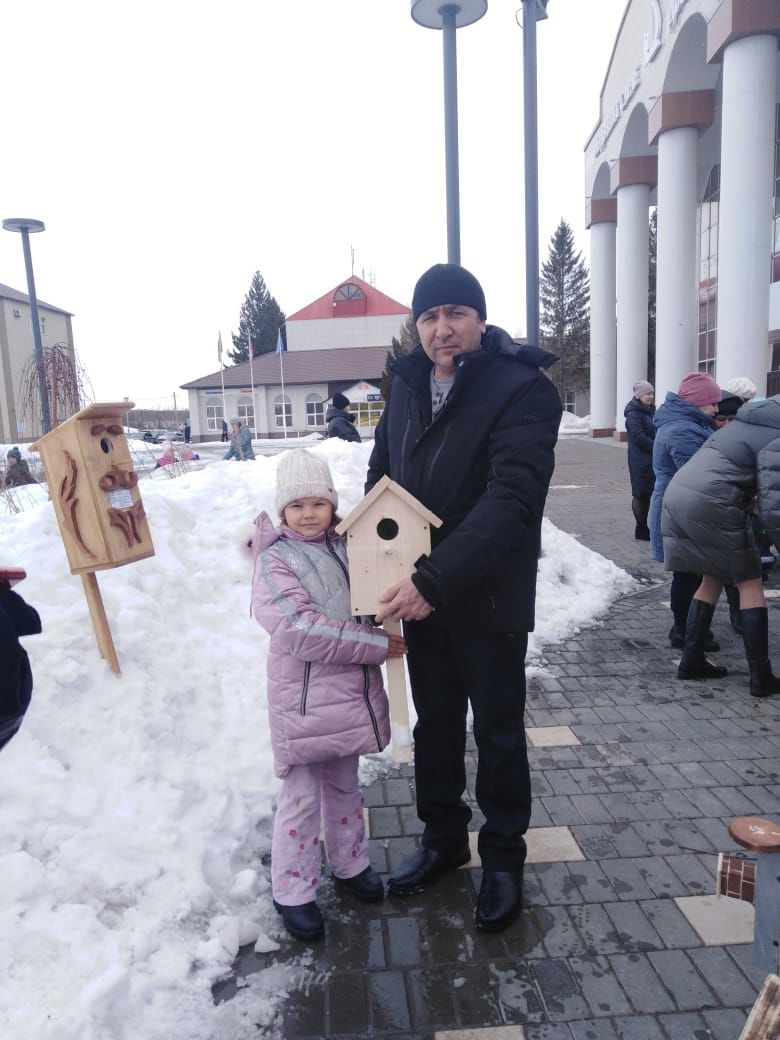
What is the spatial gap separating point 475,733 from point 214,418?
51.0 metres

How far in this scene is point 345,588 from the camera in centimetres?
280

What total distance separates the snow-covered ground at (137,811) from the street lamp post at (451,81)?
188 inches

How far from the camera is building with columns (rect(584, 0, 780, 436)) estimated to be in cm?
1553

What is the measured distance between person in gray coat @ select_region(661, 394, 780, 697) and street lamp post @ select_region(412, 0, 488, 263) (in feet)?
13.7

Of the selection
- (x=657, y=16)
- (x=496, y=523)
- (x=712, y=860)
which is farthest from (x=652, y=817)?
(x=657, y=16)

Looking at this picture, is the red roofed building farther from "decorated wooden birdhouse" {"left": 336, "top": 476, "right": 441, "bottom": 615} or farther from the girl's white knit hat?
"decorated wooden birdhouse" {"left": 336, "top": 476, "right": 441, "bottom": 615}

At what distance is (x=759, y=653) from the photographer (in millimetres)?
4855

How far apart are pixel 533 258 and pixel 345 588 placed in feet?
21.4

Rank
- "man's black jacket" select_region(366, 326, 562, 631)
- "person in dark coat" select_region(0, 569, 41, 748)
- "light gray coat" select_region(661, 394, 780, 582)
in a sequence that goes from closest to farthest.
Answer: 1. "person in dark coat" select_region(0, 569, 41, 748)
2. "man's black jacket" select_region(366, 326, 562, 631)
3. "light gray coat" select_region(661, 394, 780, 582)

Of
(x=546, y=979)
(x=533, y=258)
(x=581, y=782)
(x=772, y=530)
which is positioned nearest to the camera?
(x=546, y=979)

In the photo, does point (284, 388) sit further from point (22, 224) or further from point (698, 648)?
point (698, 648)

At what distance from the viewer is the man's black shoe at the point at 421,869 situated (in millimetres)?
2965

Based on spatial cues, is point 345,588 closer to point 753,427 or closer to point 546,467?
point 546,467

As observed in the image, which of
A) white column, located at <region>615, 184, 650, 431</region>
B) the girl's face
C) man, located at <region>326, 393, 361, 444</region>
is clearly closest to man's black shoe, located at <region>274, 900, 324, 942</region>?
the girl's face
